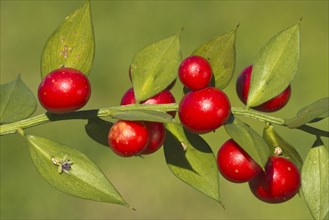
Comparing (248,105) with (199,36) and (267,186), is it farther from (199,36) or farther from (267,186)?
(199,36)

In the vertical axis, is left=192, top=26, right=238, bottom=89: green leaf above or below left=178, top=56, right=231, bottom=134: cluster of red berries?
above

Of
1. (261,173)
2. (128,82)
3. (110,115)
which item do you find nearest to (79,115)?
(110,115)

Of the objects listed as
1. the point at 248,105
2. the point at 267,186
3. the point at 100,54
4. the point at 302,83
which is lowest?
the point at 302,83

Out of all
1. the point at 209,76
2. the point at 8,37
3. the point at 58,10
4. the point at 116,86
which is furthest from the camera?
the point at 58,10

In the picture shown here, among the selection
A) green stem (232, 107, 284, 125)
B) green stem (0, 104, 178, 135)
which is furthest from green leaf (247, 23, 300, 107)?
green stem (0, 104, 178, 135)

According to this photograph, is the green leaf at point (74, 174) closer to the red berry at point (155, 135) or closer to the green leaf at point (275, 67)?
the red berry at point (155, 135)

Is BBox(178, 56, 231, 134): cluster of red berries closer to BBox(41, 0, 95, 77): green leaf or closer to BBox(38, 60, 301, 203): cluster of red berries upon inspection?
BBox(38, 60, 301, 203): cluster of red berries

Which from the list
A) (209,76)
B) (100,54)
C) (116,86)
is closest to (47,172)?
(209,76)
